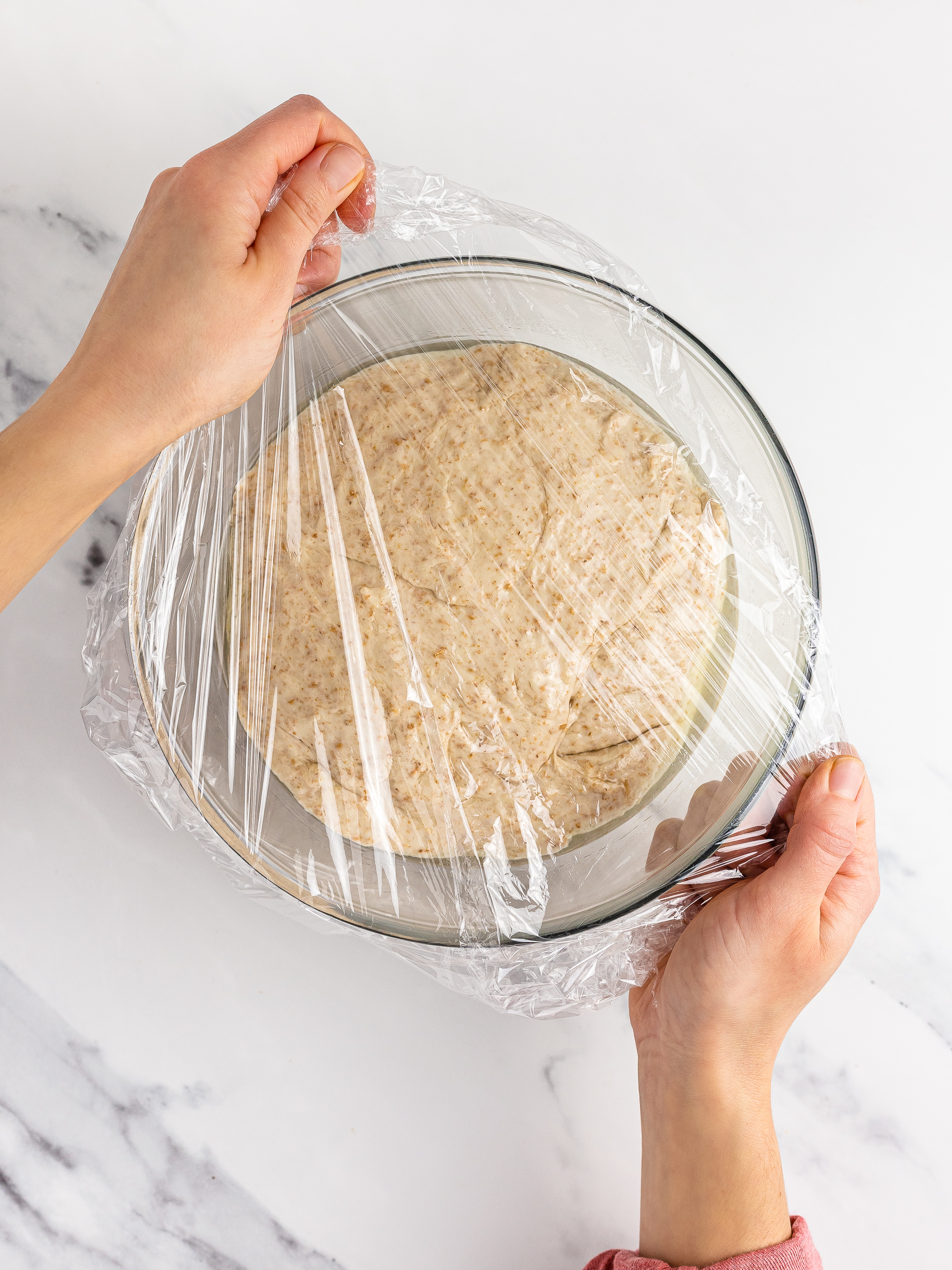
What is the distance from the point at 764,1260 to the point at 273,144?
40.5 inches

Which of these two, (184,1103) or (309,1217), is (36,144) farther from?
(309,1217)

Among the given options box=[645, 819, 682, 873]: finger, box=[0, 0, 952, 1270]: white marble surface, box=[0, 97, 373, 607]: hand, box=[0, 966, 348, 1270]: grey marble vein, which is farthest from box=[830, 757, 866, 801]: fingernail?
box=[0, 966, 348, 1270]: grey marble vein

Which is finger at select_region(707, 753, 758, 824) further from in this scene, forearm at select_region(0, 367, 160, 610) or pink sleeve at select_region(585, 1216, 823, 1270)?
forearm at select_region(0, 367, 160, 610)

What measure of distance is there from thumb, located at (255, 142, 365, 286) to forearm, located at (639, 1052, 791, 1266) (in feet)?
2.59

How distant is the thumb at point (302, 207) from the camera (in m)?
0.60

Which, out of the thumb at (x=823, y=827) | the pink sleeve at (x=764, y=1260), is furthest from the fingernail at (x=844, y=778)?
the pink sleeve at (x=764, y=1260)

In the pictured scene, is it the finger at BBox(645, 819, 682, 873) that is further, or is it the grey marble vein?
the grey marble vein

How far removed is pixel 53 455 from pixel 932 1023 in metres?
1.03

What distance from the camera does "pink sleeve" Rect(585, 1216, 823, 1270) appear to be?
2.36ft

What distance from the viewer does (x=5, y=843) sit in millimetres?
862

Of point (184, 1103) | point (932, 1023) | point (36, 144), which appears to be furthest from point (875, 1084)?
point (36, 144)

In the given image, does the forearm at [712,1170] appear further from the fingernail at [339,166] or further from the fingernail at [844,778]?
the fingernail at [339,166]

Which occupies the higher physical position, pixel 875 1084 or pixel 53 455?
pixel 53 455

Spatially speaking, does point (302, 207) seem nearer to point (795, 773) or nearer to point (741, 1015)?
point (795, 773)
